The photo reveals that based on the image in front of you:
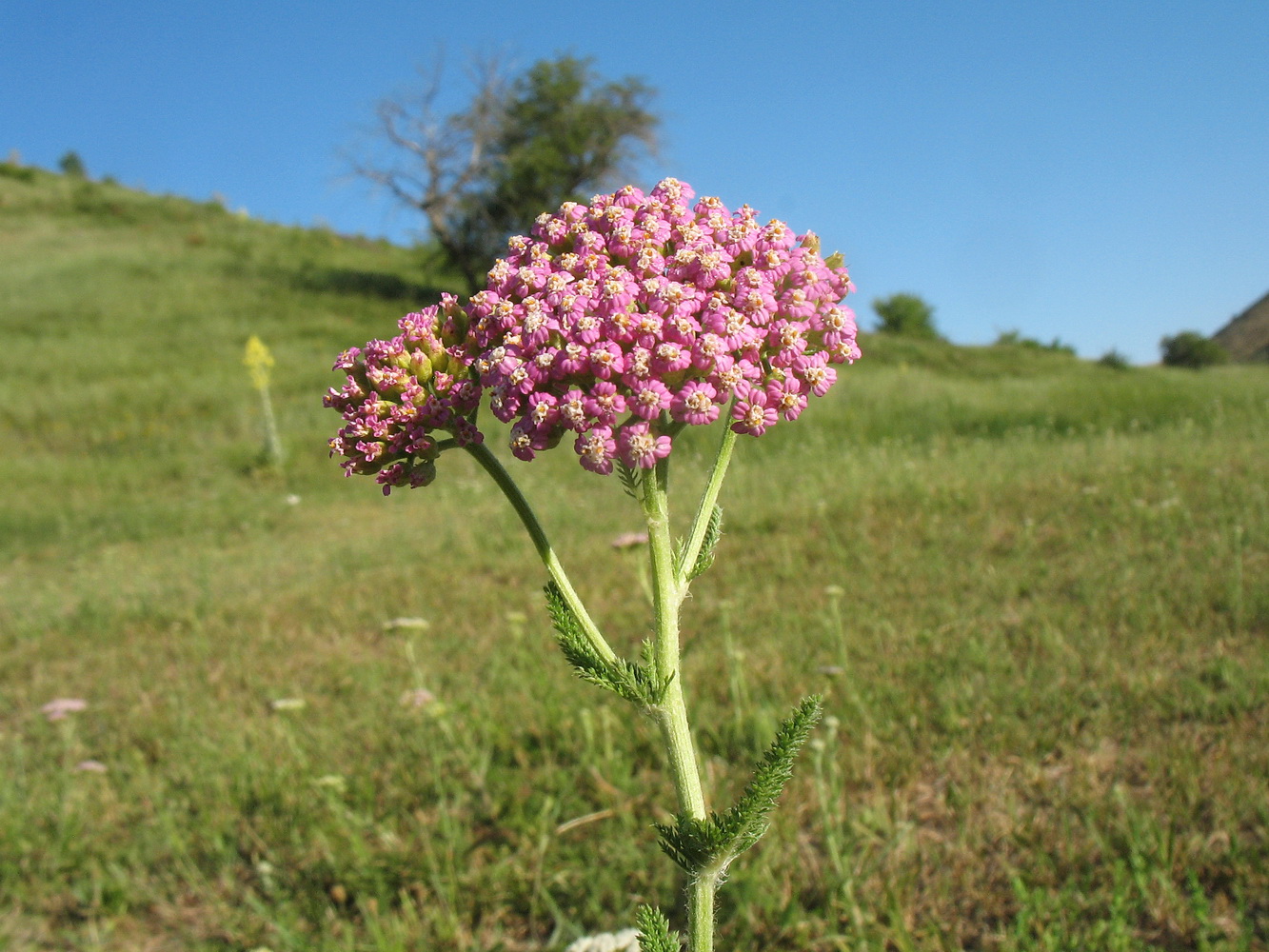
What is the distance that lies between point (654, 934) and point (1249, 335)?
38590 millimetres

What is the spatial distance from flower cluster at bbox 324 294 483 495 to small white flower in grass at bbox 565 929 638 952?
4.41 feet

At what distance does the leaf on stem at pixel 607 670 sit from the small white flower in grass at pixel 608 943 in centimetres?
112

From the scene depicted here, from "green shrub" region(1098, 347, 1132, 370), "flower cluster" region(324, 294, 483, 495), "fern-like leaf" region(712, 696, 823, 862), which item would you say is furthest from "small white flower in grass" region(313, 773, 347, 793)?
"green shrub" region(1098, 347, 1132, 370)

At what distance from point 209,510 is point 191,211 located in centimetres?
2645

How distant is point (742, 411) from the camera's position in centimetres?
122

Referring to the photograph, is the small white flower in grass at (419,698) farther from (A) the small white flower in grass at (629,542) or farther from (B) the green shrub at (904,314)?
(B) the green shrub at (904,314)

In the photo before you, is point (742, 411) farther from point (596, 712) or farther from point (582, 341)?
point (596, 712)

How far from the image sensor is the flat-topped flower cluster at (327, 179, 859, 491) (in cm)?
115

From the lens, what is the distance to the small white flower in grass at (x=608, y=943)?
204cm

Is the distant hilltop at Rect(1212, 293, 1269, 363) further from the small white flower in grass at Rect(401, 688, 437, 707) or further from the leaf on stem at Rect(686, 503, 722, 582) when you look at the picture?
the leaf on stem at Rect(686, 503, 722, 582)

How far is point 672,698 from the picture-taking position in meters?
1.22

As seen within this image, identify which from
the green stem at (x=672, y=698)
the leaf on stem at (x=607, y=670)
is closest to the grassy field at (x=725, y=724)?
the green stem at (x=672, y=698)

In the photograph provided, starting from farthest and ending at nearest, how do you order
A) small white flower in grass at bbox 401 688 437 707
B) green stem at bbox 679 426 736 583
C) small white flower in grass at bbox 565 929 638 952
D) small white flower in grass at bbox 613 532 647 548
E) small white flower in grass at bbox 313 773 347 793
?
1. small white flower in grass at bbox 401 688 437 707
2. small white flower in grass at bbox 613 532 647 548
3. small white flower in grass at bbox 313 773 347 793
4. small white flower in grass at bbox 565 929 638 952
5. green stem at bbox 679 426 736 583

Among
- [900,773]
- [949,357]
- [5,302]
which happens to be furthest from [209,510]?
[949,357]
